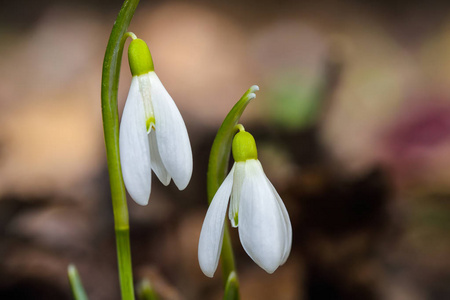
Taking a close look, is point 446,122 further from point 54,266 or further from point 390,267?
point 54,266

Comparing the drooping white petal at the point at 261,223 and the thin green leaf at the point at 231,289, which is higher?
the drooping white petal at the point at 261,223

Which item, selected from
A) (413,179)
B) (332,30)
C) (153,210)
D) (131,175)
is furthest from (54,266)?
(332,30)

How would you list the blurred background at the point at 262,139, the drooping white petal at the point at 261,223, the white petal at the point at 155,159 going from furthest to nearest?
the blurred background at the point at 262,139, the white petal at the point at 155,159, the drooping white petal at the point at 261,223

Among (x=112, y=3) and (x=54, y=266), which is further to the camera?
(x=112, y=3)

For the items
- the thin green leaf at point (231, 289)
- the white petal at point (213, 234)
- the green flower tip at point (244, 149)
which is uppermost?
the green flower tip at point (244, 149)

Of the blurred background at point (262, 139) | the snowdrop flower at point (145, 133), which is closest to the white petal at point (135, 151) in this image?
the snowdrop flower at point (145, 133)

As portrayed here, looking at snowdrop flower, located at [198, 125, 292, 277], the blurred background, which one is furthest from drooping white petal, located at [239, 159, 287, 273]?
the blurred background

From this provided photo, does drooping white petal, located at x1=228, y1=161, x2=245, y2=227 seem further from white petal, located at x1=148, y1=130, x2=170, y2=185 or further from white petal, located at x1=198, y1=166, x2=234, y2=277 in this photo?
white petal, located at x1=148, y1=130, x2=170, y2=185

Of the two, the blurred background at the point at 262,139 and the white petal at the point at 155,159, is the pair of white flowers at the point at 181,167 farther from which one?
the blurred background at the point at 262,139
